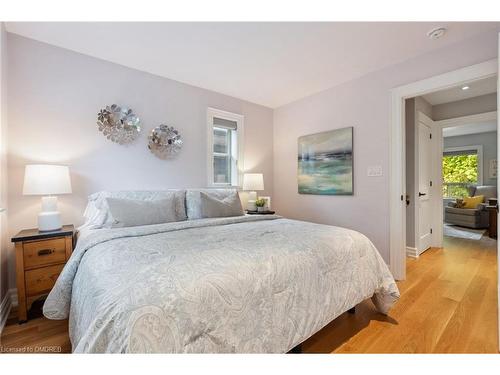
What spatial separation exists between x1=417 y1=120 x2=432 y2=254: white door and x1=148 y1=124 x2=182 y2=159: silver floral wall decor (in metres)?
3.46

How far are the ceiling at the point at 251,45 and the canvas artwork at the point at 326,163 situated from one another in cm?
78

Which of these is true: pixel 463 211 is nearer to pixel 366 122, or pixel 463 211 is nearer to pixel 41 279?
pixel 366 122

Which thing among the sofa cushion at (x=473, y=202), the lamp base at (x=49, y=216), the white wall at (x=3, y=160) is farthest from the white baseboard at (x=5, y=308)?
the sofa cushion at (x=473, y=202)

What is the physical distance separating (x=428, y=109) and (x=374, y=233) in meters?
2.49

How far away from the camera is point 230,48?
7.50 feet

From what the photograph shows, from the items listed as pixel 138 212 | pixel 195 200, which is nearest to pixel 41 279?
pixel 138 212

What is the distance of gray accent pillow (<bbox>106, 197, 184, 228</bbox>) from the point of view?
200 cm

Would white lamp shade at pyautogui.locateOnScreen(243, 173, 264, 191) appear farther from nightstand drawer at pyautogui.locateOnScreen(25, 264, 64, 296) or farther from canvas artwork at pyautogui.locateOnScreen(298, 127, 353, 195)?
nightstand drawer at pyautogui.locateOnScreen(25, 264, 64, 296)

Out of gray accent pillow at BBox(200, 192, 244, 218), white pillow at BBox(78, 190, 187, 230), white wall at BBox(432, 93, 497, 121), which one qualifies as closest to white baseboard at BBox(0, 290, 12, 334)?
white pillow at BBox(78, 190, 187, 230)

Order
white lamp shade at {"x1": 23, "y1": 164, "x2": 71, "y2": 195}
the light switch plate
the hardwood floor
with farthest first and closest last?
the light switch plate
white lamp shade at {"x1": 23, "y1": 164, "x2": 71, "y2": 195}
the hardwood floor

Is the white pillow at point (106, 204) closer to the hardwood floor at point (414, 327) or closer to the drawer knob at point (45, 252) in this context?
the drawer knob at point (45, 252)

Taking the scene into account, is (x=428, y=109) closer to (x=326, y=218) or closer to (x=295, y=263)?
(x=326, y=218)
